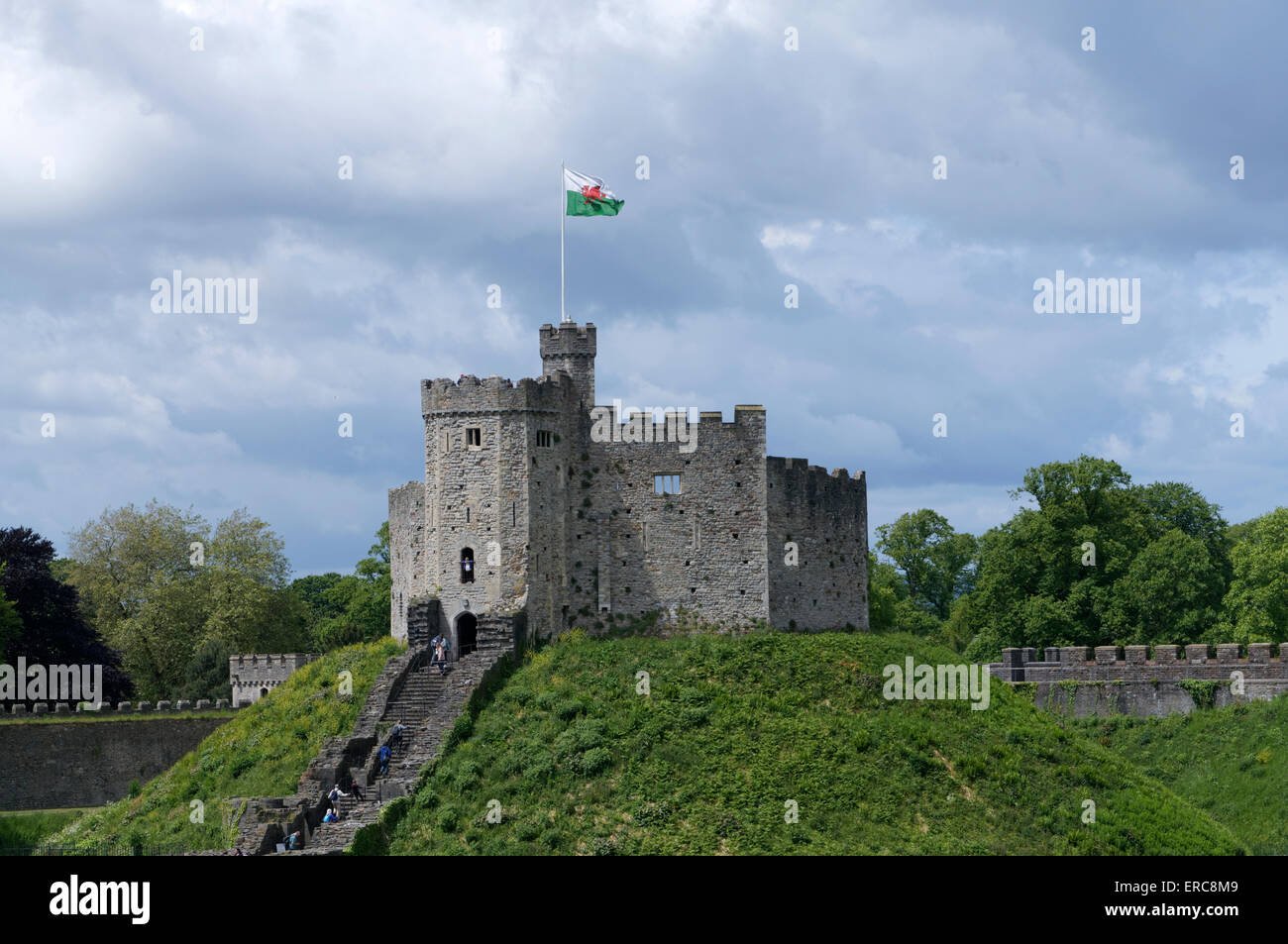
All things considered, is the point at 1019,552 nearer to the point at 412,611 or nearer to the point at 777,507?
the point at 777,507

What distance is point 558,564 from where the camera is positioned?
58688 mm

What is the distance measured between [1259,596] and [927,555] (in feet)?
136

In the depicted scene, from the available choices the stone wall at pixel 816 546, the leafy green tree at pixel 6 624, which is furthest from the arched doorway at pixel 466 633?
the leafy green tree at pixel 6 624

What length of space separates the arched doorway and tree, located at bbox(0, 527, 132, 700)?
3249 centimetres

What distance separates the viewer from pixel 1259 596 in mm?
74000

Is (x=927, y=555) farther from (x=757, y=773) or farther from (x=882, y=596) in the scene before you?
(x=757, y=773)

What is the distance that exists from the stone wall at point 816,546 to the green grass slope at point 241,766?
14682 mm

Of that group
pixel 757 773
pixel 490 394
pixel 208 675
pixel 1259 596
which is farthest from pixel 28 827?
pixel 1259 596

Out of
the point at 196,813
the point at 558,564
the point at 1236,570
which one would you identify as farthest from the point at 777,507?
the point at 1236,570

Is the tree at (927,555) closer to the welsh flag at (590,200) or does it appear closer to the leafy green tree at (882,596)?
the leafy green tree at (882,596)

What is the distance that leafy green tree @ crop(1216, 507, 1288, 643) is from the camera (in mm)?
73250

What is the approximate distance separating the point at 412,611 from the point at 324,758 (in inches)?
296

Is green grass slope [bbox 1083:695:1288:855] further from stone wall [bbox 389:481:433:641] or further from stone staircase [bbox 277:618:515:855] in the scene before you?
stone wall [bbox 389:481:433:641]

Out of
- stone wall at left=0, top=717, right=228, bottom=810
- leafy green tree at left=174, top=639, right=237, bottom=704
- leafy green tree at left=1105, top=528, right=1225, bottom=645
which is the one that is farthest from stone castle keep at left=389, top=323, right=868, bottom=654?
leafy green tree at left=174, top=639, right=237, bottom=704
